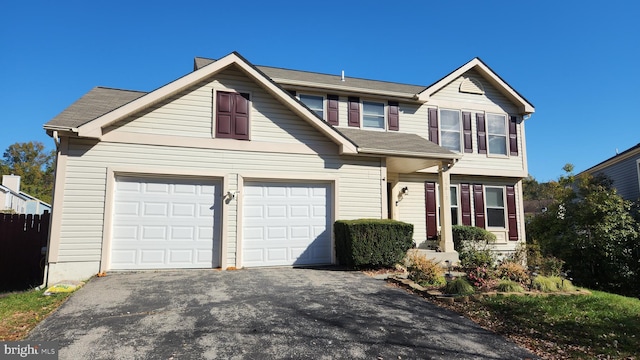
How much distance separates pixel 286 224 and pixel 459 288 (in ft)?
16.0

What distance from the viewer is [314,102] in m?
13.8

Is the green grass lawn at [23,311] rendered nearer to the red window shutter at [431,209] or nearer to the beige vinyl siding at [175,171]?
the beige vinyl siding at [175,171]

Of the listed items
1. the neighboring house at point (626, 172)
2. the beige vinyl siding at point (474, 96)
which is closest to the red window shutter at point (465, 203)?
the beige vinyl siding at point (474, 96)

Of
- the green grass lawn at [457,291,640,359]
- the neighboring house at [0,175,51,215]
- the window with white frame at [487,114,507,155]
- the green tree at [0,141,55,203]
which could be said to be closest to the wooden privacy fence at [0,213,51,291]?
the green grass lawn at [457,291,640,359]

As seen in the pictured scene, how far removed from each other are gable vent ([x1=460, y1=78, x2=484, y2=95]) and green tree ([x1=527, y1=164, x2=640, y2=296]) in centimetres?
664

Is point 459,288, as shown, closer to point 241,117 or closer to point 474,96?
point 241,117

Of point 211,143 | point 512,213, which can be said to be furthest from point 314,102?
point 512,213

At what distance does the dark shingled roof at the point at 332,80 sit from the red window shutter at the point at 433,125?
1132 mm

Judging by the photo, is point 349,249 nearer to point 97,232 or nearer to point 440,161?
point 440,161

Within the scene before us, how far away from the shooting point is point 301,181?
1018cm

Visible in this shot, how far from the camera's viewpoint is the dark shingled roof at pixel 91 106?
849 centimetres

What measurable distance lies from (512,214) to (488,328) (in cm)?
1175

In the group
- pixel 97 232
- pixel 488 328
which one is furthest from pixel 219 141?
pixel 488 328

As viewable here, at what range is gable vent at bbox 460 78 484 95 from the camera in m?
15.3
